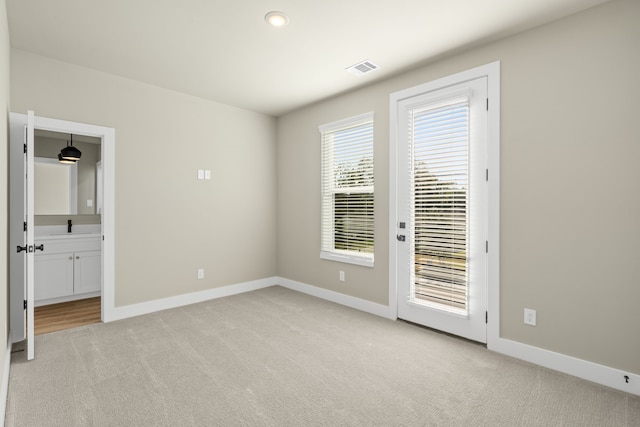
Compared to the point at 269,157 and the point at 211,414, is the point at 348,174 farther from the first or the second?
the point at 211,414

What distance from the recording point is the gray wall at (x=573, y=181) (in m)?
2.21

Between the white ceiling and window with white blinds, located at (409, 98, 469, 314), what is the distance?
60cm

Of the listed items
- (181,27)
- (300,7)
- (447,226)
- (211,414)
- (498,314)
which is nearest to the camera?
Result: (211,414)

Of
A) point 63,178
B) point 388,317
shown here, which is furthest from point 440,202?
point 63,178

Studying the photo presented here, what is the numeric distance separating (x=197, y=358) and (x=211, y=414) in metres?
0.80

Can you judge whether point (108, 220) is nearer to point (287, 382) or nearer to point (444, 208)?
point (287, 382)

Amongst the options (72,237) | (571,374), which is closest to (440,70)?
(571,374)

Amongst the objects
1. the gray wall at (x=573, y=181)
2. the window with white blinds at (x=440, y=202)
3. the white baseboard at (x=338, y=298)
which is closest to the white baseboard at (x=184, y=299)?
the white baseboard at (x=338, y=298)

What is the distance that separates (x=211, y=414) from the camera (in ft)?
6.40

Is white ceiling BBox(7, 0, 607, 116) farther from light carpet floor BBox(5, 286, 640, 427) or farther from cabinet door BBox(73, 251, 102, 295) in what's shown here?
light carpet floor BBox(5, 286, 640, 427)

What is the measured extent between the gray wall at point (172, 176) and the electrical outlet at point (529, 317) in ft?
11.5

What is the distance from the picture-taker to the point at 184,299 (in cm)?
414

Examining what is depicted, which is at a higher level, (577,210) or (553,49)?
(553,49)

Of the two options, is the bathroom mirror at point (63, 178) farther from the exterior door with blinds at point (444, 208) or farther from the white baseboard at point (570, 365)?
the white baseboard at point (570, 365)
